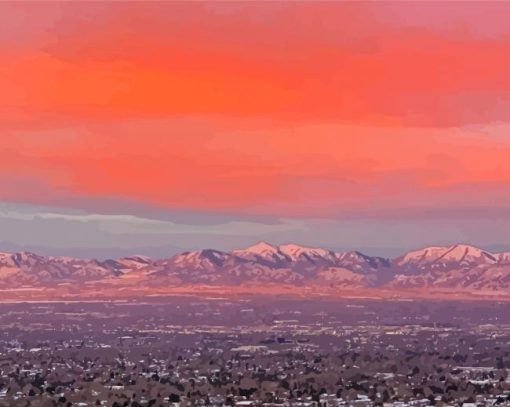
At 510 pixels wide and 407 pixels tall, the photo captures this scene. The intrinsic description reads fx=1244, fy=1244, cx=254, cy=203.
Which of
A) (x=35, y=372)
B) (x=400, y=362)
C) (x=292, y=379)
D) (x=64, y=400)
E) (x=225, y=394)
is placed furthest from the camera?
(x=400, y=362)

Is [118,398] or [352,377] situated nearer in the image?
[118,398]

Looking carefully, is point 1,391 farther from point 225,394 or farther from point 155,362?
point 155,362

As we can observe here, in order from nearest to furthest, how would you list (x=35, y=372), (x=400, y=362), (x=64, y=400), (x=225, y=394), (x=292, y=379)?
(x=64, y=400), (x=225, y=394), (x=292, y=379), (x=35, y=372), (x=400, y=362)

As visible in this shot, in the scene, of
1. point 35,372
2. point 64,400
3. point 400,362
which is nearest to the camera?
point 64,400

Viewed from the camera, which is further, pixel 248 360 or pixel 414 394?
pixel 248 360

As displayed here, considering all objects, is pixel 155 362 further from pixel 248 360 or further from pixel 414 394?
pixel 414 394

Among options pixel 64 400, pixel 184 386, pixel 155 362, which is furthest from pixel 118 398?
pixel 155 362

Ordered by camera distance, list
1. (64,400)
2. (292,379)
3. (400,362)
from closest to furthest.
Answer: (64,400)
(292,379)
(400,362)

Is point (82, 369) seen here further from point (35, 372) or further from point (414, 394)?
point (414, 394)

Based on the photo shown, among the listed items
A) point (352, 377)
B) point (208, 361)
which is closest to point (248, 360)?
point (208, 361)
